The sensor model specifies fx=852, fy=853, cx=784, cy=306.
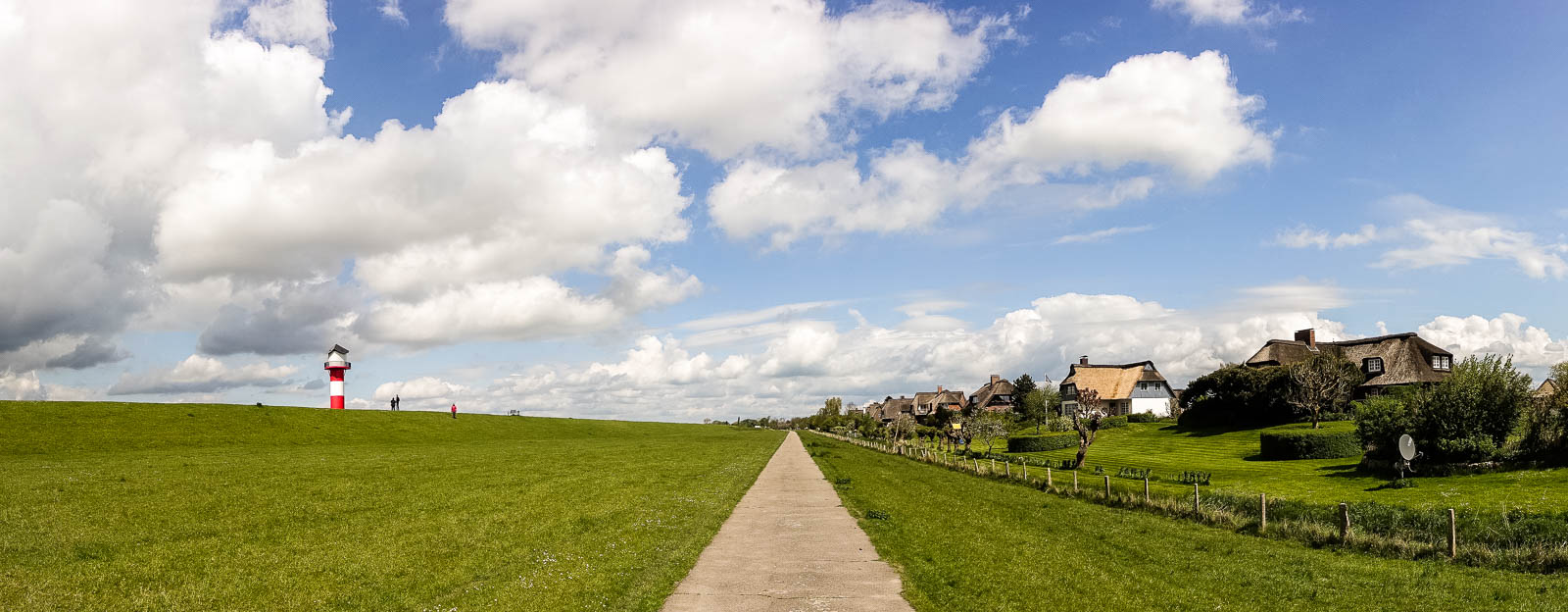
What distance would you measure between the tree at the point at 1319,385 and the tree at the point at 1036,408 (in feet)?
121

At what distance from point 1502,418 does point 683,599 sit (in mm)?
45295

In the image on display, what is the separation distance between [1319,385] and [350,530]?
75.5m

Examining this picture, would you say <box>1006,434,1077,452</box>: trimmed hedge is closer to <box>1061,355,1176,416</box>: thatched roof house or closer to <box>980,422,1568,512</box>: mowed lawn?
<box>980,422,1568,512</box>: mowed lawn

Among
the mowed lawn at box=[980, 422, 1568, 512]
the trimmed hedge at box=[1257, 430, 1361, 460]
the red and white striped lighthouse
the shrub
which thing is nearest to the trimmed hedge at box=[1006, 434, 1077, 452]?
the mowed lawn at box=[980, 422, 1568, 512]

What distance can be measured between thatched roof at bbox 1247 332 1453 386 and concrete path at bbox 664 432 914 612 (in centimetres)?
7511

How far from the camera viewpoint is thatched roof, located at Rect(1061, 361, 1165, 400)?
392ft

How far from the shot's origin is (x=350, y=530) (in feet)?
71.5

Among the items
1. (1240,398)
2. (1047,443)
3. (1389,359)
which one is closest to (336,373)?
(1047,443)

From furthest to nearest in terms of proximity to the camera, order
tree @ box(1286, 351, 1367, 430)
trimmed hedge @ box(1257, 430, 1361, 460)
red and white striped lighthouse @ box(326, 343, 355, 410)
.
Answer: red and white striped lighthouse @ box(326, 343, 355, 410)
tree @ box(1286, 351, 1367, 430)
trimmed hedge @ box(1257, 430, 1361, 460)

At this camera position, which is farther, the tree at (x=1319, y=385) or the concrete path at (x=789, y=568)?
the tree at (x=1319, y=385)

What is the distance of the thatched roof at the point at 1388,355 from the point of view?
81.4 m

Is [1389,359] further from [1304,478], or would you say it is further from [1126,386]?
[1304,478]

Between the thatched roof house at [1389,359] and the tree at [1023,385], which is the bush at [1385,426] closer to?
the thatched roof house at [1389,359]

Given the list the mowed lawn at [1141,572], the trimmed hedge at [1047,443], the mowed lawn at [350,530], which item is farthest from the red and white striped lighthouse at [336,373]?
the mowed lawn at [1141,572]
